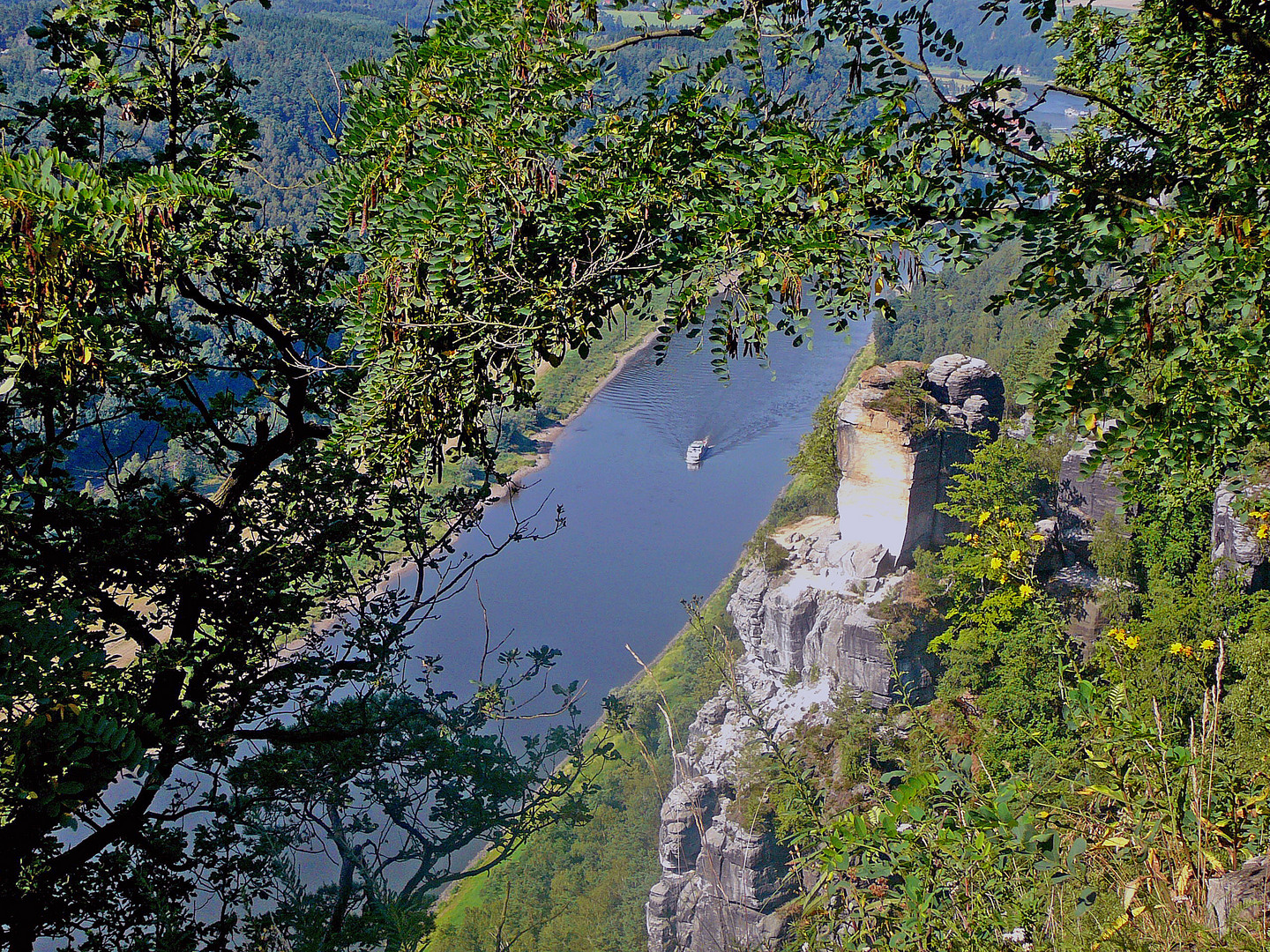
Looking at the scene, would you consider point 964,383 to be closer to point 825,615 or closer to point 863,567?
point 863,567

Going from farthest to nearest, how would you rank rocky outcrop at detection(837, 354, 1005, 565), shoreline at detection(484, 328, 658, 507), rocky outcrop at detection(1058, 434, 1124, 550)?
shoreline at detection(484, 328, 658, 507), rocky outcrop at detection(837, 354, 1005, 565), rocky outcrop at detection(1058, 434, 1124, 550)

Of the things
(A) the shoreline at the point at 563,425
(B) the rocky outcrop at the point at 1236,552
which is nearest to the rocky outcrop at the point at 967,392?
(B) the rocky outcrop at the point at 1236,552

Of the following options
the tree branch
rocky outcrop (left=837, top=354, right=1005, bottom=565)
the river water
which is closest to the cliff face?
rocky outcrop (left=837, top=354, right=1005, bottom=565)

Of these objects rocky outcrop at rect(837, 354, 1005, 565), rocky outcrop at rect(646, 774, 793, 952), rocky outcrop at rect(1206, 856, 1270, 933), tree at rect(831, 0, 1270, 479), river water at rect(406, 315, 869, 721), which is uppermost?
river water at rect(406, 315, 869, 721)

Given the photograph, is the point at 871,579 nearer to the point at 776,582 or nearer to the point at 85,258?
the point at 776,582

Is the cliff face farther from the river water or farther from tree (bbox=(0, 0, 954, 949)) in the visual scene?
tree (bbox=(0, 0, 954, 949))

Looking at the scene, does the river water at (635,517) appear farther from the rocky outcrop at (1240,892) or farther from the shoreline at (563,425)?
the rocky outcrop at (1240,892)
